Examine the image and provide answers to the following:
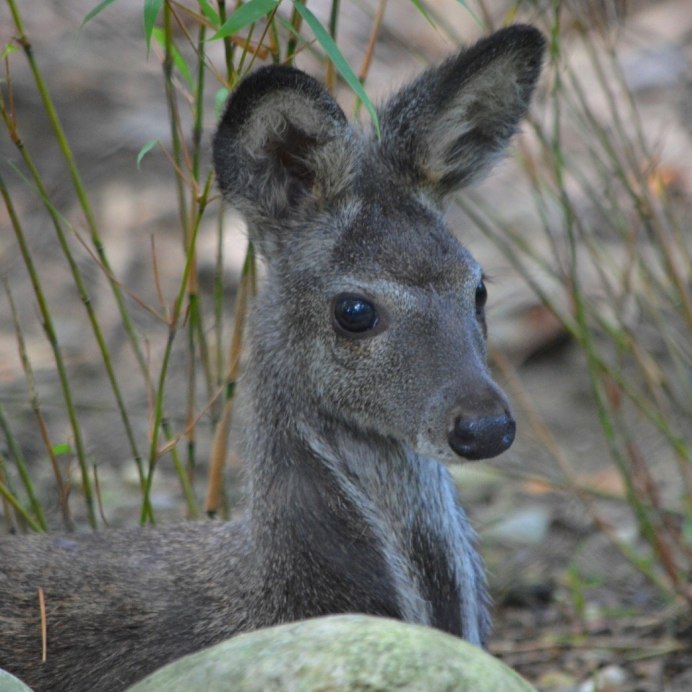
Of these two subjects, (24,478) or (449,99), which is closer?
(449,99)

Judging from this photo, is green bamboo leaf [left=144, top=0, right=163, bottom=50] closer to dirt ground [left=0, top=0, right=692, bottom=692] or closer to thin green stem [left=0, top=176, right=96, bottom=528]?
thin green stem [left=0, top=176, right=96, bottom=528]

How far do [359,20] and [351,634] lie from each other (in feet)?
24.3

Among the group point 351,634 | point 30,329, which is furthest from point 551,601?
point 30,329

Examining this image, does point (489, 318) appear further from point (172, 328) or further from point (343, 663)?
point (343, 663)

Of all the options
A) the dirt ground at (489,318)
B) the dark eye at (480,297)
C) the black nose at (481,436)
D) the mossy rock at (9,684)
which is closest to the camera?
the mossy rock at (9,684)

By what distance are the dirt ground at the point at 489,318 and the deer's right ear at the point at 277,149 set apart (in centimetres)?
85

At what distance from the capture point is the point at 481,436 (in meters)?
3.95

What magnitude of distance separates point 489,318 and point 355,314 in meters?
4.27

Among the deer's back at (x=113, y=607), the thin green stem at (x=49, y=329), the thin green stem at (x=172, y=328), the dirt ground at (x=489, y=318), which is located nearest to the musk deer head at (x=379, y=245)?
the thin green stem at (x=172, y=328)

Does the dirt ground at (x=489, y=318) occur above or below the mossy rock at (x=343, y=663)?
above

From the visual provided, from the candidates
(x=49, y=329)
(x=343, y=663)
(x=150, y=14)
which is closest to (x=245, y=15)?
(x=150, y=14)

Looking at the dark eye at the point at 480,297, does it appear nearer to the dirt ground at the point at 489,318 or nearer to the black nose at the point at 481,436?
the black nose at the point at 481,436

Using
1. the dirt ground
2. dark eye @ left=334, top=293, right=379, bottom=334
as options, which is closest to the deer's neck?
dark eye @ left=334, top=293, right=379, bottom=334

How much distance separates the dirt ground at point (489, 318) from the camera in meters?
6.12
